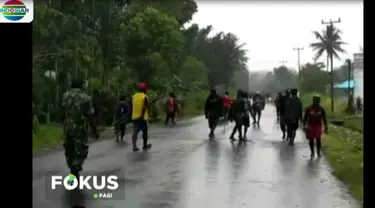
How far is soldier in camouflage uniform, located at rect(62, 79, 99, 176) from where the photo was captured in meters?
7.30

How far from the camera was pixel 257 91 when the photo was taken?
2122cm

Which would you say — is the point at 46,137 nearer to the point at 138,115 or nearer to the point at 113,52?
the point at 138,115

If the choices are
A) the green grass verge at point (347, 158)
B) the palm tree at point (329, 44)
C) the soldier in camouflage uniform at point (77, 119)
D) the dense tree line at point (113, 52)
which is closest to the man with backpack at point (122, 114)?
the dense tree line at point (113, 52)

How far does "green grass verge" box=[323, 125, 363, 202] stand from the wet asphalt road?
182 mm

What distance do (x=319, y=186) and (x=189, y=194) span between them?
7.35ft

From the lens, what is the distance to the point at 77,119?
288 inches

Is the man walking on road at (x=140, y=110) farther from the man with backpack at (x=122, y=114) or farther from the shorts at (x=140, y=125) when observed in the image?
the man with backpack at (x=122, y=114)
